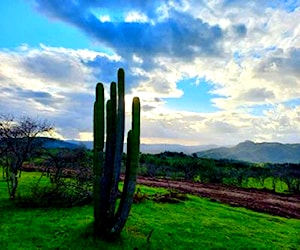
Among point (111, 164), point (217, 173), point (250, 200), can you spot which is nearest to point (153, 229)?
point (111, 164)

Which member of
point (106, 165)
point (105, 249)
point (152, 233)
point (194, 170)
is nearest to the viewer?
point (105, 249)

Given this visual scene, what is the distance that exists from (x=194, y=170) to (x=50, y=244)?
88.4m

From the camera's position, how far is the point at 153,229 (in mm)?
22031

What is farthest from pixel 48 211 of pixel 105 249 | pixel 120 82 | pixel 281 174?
pixel 281 174

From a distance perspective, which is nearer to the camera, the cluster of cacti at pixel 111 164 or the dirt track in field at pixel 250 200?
the cluster of cacti at pixel 111 164

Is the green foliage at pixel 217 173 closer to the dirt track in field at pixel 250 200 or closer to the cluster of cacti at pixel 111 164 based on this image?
the dirt track in field at pixel 250 200

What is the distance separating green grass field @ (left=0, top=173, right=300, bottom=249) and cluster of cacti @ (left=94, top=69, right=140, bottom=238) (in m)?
1.05

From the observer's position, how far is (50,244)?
63.5ft

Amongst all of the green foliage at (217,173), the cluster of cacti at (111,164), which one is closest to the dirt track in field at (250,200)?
the cluster of cacti at (111,164)

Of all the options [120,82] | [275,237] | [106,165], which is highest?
[120,82]

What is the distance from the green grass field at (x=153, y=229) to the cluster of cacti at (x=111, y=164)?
1.05 meters

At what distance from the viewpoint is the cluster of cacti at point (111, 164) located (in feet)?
66.8

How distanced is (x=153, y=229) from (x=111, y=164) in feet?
15.4

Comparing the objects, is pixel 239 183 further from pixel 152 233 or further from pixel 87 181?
pixel 152 233
